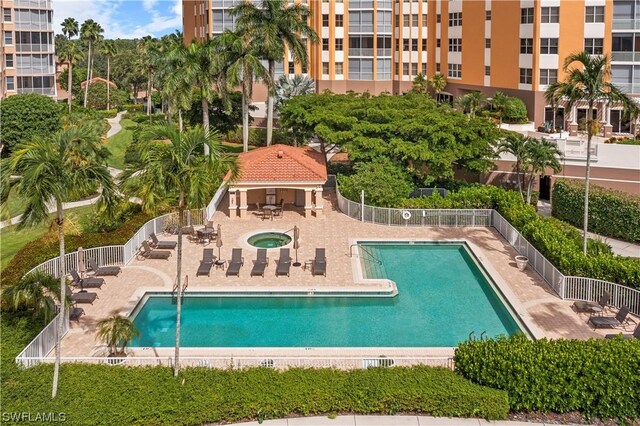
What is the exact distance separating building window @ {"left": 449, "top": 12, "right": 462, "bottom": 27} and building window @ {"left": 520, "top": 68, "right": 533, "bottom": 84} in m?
12.4

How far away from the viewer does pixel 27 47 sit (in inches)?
2911

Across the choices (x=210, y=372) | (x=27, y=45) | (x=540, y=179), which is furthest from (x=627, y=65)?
(x=27, y=45)

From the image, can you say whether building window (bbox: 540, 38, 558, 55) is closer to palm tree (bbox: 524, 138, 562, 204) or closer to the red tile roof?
palm tree (bbox: 524, 138, 562, 204)

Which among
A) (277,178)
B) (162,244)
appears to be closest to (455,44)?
(277,178)

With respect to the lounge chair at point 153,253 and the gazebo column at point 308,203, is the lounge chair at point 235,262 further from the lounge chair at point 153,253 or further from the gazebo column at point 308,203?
the gazebo column at point 308,203

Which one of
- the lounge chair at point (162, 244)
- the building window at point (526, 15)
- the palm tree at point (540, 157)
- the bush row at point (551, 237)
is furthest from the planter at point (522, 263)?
the building window at point (526, 15)

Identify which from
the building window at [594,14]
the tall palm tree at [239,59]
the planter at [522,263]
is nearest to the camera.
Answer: the planter at [522,263]

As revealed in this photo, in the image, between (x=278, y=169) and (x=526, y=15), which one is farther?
(x=526, y=15)

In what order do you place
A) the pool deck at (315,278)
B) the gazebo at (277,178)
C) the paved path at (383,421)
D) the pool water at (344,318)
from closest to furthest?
the paved path at (383,421)
the pool deck at (315,278)
the pool water at (344,318)
the gazebo at (277,178)

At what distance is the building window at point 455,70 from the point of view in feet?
216

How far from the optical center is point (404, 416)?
1706 centimetres

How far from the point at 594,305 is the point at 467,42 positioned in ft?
146

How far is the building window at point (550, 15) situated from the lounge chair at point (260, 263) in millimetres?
34922

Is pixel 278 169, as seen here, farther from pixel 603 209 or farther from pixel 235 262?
pixel 603 209
